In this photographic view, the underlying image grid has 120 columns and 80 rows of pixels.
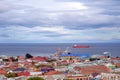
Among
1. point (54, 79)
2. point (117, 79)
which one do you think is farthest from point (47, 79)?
point (117, 79)

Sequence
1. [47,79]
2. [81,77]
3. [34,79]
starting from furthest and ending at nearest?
1. [81,77]
2. [47,79]
3. [34,79]

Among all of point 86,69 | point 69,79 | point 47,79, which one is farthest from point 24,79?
point 86,69

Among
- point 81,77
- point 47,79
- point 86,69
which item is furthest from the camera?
point 86,69

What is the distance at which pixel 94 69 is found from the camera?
42.2 m

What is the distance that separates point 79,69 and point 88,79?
9788 mm

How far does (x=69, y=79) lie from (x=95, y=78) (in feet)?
8.75

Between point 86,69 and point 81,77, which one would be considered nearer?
point 81,77

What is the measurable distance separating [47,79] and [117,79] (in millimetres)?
6536

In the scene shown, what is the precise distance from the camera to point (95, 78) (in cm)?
3303

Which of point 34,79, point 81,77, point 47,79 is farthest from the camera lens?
point 81,77

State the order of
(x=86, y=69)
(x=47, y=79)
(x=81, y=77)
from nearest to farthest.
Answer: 1. (x=47, y=79)
2. (x=81, y=77)
3. (x=86, y=69)

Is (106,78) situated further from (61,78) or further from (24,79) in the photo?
(24,79)

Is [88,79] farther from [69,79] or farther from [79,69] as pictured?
[79,69]

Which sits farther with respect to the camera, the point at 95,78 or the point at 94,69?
the point at 94,69
